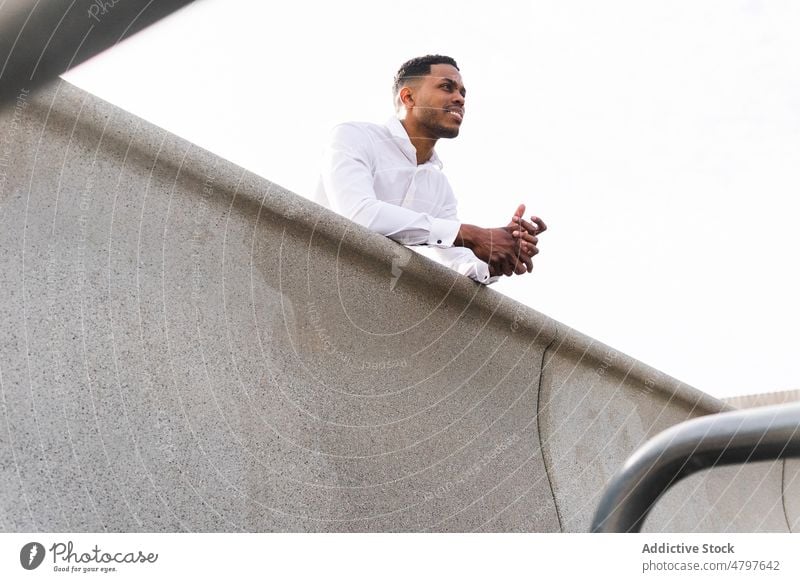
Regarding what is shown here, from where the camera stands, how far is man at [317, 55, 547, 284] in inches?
19.0

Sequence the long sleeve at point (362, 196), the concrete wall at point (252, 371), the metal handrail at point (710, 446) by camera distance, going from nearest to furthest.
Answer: the metal handrail at point (710, 446), the concrete wall at point (252, 371), the long sleeve at point (362, 196)

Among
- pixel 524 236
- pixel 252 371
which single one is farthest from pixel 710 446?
pixel 524 236

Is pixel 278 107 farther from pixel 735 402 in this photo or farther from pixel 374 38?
pixel 735 402

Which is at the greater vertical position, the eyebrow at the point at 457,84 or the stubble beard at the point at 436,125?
the eyebrow at the point at 457,84

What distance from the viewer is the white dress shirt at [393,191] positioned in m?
0.48

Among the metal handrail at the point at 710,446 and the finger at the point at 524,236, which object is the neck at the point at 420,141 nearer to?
the finger at the point at 524,236

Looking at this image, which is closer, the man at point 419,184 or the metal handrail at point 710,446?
the metal handrail at point 710,446

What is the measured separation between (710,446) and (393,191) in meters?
0.36

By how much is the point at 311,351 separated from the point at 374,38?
0.69ft

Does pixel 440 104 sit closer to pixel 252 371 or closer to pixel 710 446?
pixel 252 371

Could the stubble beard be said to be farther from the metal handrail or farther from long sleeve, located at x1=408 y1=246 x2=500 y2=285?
the metal handrail

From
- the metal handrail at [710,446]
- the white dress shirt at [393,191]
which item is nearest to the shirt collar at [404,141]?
the white dress shirt at [393,191]

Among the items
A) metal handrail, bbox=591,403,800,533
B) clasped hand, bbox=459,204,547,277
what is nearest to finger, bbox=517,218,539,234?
clasped hand, bbox=459,204,547,277

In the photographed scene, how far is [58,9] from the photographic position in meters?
0.28
